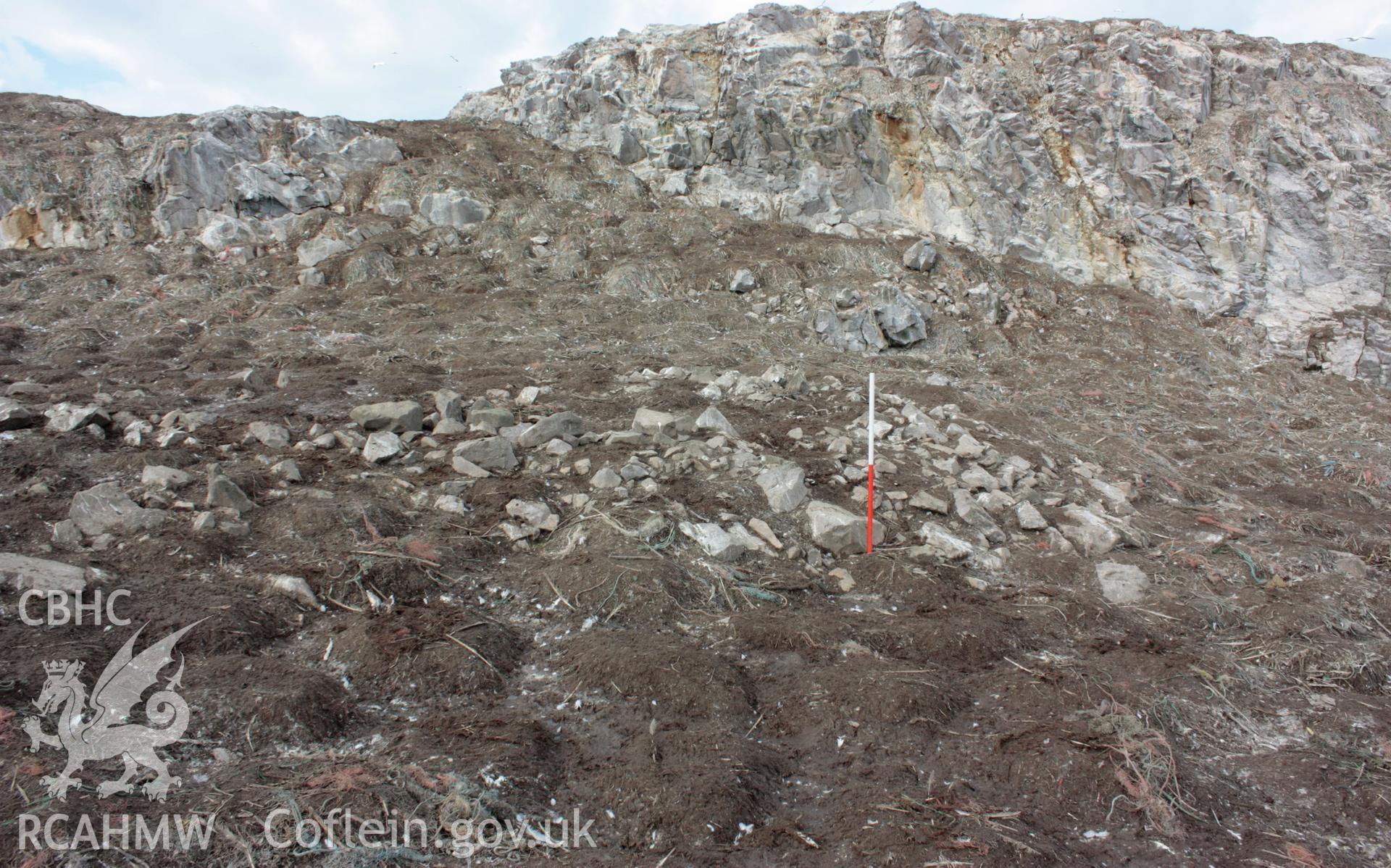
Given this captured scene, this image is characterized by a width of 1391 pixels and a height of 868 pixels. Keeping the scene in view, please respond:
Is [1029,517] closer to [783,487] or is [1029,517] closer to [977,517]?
[977,517]

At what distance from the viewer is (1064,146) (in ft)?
50.0

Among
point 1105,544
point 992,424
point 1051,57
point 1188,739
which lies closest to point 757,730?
point 1188,739

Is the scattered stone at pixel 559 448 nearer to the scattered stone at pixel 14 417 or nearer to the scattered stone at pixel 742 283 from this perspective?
the scattered stone at pixel 14 417

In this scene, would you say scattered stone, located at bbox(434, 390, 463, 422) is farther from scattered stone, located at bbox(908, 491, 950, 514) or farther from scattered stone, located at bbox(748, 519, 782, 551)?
scattered stone, located at bbox(908, 491, 950, 514)

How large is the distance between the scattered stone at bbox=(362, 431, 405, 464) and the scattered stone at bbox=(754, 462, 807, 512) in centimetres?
298

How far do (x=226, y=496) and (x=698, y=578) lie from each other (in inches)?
126

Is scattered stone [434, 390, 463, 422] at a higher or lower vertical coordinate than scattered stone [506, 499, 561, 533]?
higher

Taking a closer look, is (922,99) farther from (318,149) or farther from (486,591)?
(486,591)

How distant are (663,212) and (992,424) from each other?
9.45 m

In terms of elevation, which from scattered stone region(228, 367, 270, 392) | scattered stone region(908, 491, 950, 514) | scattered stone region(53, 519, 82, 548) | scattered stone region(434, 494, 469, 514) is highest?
scattered stone region(228, 367, 270, 392)

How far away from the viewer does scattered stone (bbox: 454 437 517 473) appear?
5645mm

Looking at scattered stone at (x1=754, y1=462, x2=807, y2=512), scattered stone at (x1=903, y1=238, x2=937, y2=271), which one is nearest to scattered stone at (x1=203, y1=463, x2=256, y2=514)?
scattered stone at (x1=754, y1=462, x2=807, y2=512)

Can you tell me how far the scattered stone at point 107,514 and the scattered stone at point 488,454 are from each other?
1.98m

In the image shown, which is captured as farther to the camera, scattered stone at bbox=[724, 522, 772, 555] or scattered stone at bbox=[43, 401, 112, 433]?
scattered stone at bbox=[43, 401, 112, 433]
